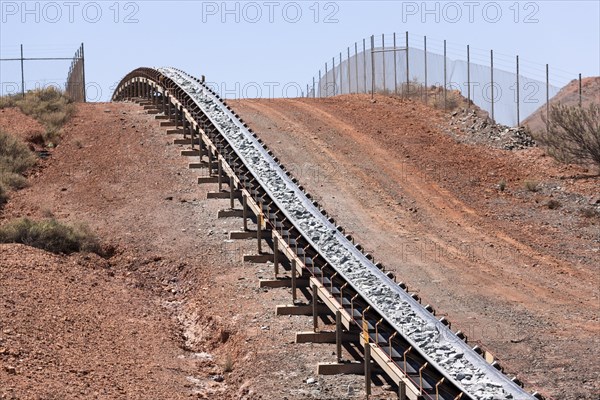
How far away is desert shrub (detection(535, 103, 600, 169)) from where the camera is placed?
35.0 metres

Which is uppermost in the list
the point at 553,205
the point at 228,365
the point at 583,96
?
the point at 583,96

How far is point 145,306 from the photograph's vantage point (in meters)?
21.7

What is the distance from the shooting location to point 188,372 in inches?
707

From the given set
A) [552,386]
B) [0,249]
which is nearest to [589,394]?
[552,386]

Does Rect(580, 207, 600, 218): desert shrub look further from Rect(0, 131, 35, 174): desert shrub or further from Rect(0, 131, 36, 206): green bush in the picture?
Rect(0, 131, 35, 174): desert shrub

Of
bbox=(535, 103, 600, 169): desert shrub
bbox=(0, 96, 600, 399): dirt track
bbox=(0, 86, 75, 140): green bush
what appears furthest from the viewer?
bbox=(0, 86, 75, 140): green bush

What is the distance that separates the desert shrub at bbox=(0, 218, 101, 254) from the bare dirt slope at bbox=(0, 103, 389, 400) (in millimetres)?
472

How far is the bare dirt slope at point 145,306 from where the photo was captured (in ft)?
54.4

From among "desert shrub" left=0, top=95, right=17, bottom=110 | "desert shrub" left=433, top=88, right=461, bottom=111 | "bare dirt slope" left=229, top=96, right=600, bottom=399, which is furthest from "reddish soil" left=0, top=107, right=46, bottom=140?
"desert shrub" left=433, top=88, right=461, bottom=111

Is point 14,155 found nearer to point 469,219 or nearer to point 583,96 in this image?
point 469,219

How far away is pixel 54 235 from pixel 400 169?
1231 cm

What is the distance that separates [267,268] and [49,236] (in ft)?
15.7

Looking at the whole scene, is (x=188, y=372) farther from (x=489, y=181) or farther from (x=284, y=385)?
(x=489, y=181)

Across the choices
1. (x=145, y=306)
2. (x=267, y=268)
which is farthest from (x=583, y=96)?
(x=145, y=306)
